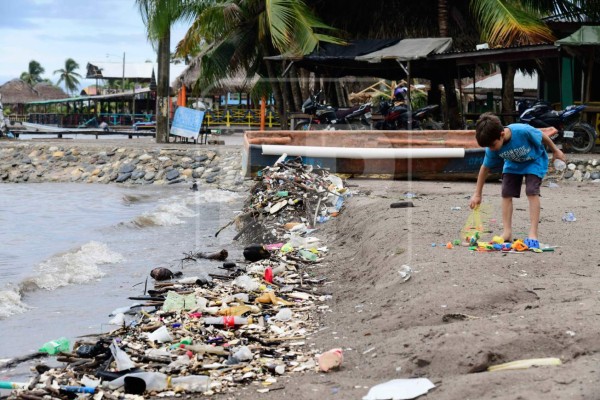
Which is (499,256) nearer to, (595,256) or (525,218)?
(595,256)

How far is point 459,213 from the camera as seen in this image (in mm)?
9523

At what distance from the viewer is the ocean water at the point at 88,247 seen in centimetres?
758

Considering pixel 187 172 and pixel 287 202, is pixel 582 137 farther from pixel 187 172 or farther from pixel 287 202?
pixel 187 172

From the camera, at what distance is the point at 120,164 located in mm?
23281

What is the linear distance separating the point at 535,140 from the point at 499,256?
3.54 ft

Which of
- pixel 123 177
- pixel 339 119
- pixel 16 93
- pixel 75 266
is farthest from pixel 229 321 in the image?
pixel 16 93

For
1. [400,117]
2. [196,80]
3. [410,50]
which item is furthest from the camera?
[196,80]

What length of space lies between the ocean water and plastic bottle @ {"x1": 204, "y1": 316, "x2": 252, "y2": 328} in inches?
46.5

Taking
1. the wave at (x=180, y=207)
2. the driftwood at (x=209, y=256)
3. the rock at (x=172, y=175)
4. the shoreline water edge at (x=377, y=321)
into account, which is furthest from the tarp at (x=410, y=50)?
the driftwood at (x=209, y=256)

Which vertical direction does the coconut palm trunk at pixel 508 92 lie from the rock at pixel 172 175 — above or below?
above

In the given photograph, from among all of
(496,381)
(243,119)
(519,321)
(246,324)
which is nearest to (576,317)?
(519,321)

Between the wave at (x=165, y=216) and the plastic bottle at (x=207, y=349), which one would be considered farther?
the wave at (x=165, y=216)

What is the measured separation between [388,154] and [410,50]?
6220 millimetres

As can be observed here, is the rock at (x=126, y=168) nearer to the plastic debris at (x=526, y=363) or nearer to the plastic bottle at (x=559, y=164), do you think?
the plastic bottle at (x=559, y=164)
